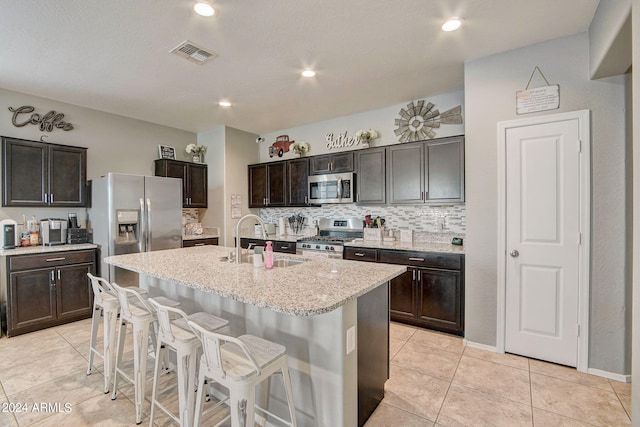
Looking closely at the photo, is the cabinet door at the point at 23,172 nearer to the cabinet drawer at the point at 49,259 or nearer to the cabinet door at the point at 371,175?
the cabinet drawer at the point at 49,259

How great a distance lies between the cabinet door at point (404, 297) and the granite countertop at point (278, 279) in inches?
54.9

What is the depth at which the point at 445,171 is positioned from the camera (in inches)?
137

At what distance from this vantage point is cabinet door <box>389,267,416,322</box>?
3375 mm

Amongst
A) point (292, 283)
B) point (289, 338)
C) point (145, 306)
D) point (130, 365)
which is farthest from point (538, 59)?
point (130, 365)

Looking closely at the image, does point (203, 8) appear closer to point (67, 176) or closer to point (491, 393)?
point (67, 176)

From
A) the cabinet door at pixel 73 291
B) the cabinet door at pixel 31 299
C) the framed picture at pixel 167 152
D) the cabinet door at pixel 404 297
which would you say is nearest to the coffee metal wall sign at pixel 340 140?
the cabinet door at pixel 404 297

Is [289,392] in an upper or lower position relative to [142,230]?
lower

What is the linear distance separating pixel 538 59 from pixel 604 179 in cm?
115

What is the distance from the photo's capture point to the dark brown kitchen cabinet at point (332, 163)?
4.25 meters

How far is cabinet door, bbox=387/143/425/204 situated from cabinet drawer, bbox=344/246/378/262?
0.72 metres

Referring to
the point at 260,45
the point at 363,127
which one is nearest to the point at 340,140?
the point at 363,127

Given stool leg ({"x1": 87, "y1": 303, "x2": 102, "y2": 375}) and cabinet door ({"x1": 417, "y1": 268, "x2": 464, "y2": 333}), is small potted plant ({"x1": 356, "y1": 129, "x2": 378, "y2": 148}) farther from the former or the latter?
stool leg ({"x1": 87, "y1": 303, "x2": 102, "y2": 375})

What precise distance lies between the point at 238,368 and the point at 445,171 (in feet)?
9.99

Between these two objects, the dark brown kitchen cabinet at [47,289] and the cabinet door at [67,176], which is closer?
the dark brown kitchen cabinet at [47,289]
